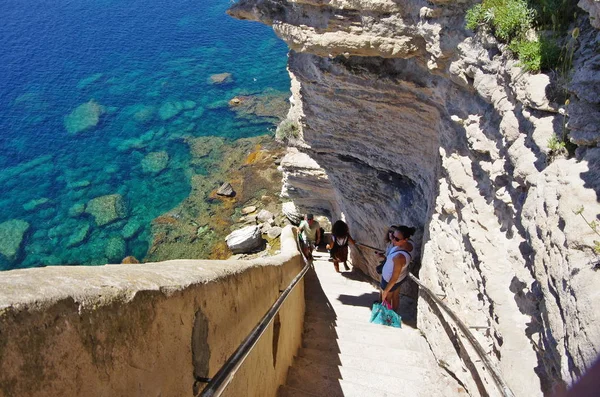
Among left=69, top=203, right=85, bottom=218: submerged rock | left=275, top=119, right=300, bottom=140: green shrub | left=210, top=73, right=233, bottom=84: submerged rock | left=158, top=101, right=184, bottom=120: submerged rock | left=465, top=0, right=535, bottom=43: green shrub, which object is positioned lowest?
left=69, top=203, right=85, bottom=218: submerged rock

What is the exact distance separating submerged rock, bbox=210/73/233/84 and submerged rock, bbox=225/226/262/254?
15027 mm

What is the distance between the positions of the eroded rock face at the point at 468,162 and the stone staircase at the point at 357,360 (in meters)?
0.35

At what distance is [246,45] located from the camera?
3409cm

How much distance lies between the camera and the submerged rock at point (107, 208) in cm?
2256

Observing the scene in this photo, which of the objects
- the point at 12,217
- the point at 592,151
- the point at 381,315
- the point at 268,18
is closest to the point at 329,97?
the point at 268,18

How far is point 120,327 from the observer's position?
7.03 ft

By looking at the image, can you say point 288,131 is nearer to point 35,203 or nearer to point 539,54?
point 539,54

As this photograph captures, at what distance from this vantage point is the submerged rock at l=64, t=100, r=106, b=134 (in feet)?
95.9

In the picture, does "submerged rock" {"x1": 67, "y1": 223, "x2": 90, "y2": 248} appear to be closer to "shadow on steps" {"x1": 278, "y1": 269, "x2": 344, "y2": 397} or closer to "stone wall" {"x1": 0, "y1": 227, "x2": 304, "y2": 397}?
"shadow on steps" {"x1": 278, "y1": 269, "x2": 344, "y2": 397}

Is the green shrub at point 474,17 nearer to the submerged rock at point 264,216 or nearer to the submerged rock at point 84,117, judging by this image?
the submerged rock at point 264,216

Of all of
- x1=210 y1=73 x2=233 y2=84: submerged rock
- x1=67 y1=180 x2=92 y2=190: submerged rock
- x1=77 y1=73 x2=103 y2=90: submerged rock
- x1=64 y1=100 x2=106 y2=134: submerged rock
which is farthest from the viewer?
x1=77 y1=73 x2=103 y2=90: submerged rock

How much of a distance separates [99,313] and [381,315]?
6844 mm

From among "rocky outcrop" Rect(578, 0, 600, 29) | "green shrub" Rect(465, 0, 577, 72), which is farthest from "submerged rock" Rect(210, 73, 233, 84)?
"rocky outcrop" Rect(578, 0, 600, 29)

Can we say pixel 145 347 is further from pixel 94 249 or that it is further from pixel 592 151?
pixel 94 249
